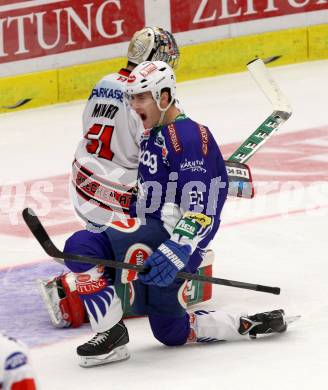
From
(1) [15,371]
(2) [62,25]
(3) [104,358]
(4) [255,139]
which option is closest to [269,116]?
(4) [255,139]

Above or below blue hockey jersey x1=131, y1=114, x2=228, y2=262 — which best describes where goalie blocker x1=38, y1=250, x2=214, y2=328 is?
below

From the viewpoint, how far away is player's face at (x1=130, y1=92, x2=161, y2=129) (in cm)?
569

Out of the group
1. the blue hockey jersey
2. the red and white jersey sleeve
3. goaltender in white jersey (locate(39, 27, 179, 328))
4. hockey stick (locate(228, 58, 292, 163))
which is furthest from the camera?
hockey stick (locate(228, 58, 292, 163))

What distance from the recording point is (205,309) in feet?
21.7

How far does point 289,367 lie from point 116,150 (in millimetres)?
1596

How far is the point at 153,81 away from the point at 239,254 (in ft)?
7.07

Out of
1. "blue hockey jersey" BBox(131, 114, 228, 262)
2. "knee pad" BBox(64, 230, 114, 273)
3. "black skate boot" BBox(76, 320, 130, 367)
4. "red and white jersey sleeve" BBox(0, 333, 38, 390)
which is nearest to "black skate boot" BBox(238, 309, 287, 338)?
"blue hockey jersey" BBox(131, 114, 228, 262)

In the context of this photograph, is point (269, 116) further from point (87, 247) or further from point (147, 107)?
point (87, 247)

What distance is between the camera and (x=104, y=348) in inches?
224

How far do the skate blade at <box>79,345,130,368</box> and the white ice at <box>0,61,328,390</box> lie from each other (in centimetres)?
3

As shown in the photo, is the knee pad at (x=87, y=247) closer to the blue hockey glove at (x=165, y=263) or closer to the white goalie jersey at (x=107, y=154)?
the blue hockey glove at (x=165, y=263)

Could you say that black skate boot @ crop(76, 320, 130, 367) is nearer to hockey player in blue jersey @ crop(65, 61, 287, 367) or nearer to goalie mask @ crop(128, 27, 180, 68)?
hockey player in blue jersey @ crop(65, 61, 287, 367)

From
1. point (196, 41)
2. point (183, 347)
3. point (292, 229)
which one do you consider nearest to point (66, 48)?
point (196, 41)

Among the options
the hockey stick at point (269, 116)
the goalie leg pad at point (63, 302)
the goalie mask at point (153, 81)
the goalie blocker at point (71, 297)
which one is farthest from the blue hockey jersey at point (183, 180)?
the hockey stick at point (269, 116)
